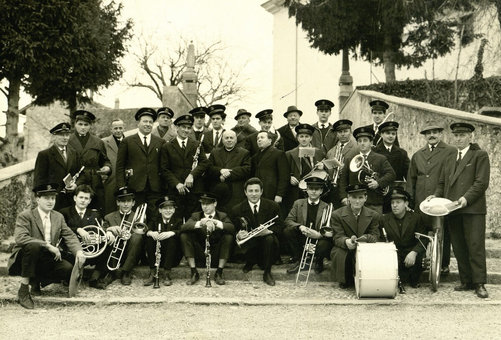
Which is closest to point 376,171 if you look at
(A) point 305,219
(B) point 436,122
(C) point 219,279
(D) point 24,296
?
(A) point 305,219

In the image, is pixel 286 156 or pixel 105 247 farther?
pixel 286 156

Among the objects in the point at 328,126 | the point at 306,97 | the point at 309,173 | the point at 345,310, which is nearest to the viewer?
the point at 345,310

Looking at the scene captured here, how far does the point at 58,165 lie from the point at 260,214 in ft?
8.99

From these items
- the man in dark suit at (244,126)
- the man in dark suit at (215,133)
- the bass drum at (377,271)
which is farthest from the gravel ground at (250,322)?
the man in dark suit at (244,126)

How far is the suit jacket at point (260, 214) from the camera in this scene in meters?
8.77

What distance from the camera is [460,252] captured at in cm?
816

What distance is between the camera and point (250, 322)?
6719mm

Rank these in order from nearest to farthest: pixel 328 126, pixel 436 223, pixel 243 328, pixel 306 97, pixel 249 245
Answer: pixel 243 328
pixel 436 223
pixel 249 245
pixel 328 126
pixel 306 97

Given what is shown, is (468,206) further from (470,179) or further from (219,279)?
(219,279)

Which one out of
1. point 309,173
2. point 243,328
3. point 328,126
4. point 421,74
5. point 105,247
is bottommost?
point 243,328

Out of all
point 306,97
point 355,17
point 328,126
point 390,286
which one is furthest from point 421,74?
point 390,286

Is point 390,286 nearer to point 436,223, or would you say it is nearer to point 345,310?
point 345,310

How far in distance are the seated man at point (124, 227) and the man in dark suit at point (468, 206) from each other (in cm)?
395

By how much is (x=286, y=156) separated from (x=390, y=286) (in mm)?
2729
